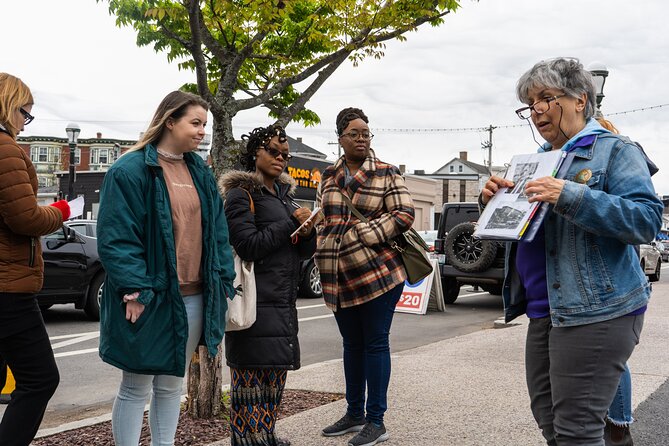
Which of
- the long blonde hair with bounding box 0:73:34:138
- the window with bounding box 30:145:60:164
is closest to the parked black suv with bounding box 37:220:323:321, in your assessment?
the long blonde hair with bounding box 0:73:34:138

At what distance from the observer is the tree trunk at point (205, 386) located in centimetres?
441

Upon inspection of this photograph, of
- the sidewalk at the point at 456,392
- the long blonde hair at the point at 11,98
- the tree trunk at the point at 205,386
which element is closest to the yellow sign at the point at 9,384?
the tree trunk at the point at 205,386

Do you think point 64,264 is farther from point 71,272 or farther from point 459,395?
point 459,395

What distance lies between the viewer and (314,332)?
9.64 metres

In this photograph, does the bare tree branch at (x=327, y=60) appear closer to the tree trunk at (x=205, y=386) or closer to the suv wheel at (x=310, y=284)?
the tree trunk at (x=205, y=386)

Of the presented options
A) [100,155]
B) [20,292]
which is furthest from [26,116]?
[100,155]

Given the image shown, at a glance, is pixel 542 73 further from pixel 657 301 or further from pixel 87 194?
pixel 87 194

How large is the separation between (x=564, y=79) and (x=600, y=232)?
600 mm

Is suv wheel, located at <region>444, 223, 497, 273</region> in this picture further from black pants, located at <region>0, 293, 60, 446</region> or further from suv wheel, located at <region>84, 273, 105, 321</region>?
black pants, located at <region>0, 293, 60, 446</region>

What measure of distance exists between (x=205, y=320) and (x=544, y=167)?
5.37 ft

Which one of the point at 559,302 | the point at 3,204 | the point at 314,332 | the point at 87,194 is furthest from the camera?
the point at 87,194

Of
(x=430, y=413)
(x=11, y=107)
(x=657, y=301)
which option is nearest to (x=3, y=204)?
(x=11, y=107)

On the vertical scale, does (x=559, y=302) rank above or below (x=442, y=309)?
above

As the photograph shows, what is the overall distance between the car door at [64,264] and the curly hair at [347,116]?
21.2ft
